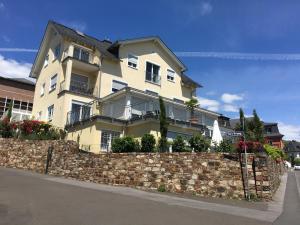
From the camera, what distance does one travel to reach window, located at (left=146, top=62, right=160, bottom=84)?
3366 cm

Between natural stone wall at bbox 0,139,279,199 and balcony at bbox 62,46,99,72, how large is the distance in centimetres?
979

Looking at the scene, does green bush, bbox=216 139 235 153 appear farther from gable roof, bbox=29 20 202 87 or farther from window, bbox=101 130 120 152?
gable roof, bbox=29 20 202 87

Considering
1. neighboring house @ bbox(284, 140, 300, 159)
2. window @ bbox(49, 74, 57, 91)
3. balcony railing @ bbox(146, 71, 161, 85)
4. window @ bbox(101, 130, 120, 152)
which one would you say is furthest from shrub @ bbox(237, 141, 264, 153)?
neighboring house @ bbox(284, 140, 300, 159)

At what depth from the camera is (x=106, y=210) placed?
9.20 m

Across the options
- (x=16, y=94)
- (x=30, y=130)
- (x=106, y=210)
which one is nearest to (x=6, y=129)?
(x=30, y=130)

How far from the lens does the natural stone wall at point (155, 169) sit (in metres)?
13.5

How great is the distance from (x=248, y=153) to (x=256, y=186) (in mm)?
1396

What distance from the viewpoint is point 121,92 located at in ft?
81.7

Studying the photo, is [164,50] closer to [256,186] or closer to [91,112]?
[91,112]

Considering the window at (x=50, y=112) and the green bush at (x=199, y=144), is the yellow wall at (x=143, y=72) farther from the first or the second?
the green bush at (x=199, y=144)

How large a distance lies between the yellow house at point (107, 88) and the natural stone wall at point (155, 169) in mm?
3706

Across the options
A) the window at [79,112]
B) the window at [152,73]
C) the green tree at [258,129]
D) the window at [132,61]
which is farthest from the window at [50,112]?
the green tree at [258,129]

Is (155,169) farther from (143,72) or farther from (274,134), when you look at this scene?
(274,134)

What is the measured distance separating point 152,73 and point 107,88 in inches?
250
